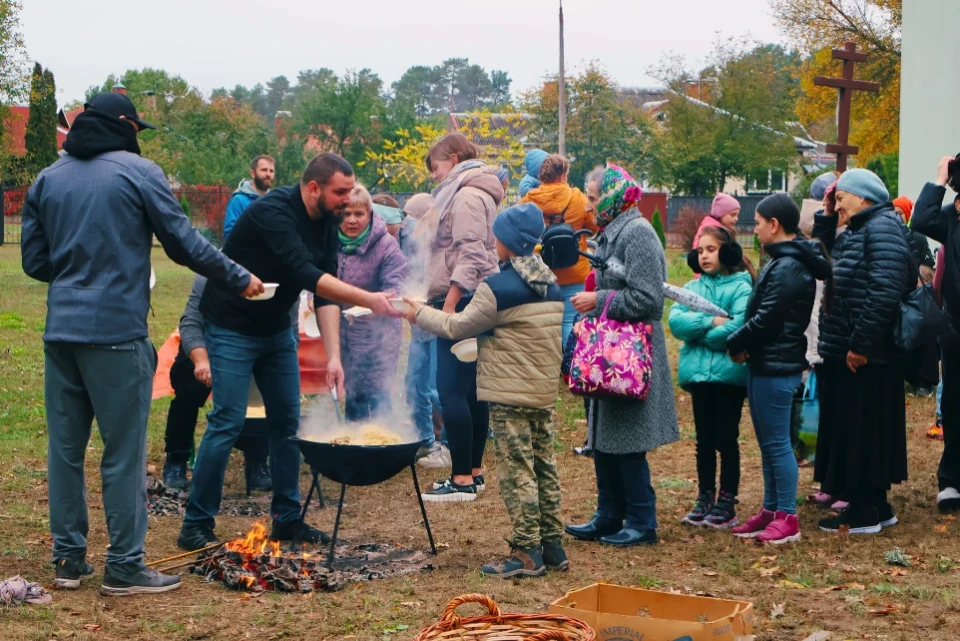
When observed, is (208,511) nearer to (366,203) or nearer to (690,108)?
(366,203)

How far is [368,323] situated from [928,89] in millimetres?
9633

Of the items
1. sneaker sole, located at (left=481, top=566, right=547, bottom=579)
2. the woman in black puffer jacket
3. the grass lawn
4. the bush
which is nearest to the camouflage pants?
sneaker sole, located at (left=481, top=566, right=547, bottom=579)

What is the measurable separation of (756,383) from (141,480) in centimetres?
351

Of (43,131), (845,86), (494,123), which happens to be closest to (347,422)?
(845,86)

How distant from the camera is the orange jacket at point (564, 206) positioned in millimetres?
9570

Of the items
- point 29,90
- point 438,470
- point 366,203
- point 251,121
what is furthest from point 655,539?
point 251,121

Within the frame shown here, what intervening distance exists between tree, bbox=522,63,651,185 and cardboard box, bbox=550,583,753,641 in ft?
113

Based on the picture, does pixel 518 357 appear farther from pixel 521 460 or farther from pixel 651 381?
pixel 651 381

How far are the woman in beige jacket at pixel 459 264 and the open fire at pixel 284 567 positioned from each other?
145 centimetres

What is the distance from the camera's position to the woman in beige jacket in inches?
288

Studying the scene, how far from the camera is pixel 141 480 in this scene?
5.32 meters

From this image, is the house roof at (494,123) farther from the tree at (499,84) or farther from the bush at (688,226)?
the tree at (499,84)

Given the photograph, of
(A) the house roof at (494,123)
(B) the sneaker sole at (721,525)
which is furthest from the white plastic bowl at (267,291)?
(A) the house roof at (494,123)

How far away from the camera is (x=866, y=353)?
249 inches
